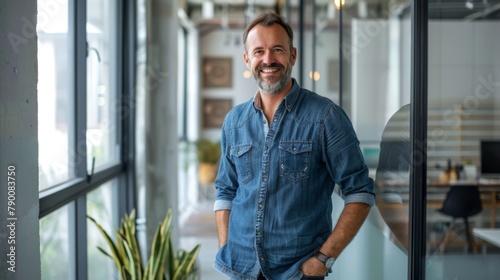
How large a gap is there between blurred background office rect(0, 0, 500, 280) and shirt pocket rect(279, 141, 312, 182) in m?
0.41

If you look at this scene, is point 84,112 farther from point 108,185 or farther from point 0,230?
point 0,230

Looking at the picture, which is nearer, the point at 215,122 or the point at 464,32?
the point at 464,32

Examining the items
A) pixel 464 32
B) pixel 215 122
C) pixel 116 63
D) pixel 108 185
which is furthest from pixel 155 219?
pixel 215 122

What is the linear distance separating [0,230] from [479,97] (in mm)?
5292

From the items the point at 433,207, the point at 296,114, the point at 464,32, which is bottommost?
the point at 433,207

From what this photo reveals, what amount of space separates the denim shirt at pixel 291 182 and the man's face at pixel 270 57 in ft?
0.17

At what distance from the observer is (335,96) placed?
3314 millimetres

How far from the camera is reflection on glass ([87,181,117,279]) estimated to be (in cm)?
320

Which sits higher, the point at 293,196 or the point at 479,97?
the point at 479,97

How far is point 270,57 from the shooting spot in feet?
5.22

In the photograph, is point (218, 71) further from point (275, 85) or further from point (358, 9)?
point (275, 85)

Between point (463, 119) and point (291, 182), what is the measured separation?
4.85 m

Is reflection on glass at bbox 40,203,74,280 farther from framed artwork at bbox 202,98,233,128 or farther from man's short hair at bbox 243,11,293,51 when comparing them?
framed artwork at bbox 202,98,233,128

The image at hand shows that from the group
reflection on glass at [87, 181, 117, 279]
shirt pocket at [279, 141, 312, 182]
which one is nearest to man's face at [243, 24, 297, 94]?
shirt pocket at [279, 141, 312, 182]
